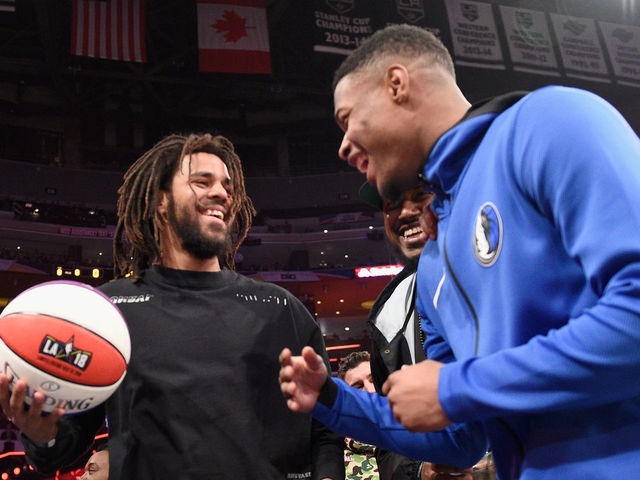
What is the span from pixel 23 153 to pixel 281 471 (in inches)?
978

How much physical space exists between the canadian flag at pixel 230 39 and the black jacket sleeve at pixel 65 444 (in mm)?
9817

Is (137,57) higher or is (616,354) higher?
(137,57)

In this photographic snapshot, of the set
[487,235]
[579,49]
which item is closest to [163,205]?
[487,235]

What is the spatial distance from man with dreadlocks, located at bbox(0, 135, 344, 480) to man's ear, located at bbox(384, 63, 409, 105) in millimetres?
1123

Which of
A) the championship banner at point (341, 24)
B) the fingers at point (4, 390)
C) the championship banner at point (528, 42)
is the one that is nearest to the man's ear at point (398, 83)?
the fingers at point (4, 390)

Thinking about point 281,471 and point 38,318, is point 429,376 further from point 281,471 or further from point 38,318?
point 38,318

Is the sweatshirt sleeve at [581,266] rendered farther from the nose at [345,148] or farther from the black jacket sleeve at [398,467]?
the black jacket sleeve at [398,467]

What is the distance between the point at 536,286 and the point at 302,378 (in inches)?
27.6

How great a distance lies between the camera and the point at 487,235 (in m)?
1.23

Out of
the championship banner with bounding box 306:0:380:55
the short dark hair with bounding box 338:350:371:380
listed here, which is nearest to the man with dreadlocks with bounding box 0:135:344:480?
the short dark hair with bounding box 338:350:371:380

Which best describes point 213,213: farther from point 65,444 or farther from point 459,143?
point 459,143

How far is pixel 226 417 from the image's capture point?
6.84 feet

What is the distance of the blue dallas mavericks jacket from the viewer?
97cm

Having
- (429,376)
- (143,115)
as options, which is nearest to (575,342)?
(429,376)
